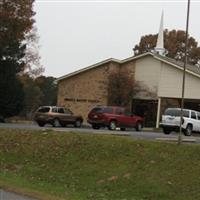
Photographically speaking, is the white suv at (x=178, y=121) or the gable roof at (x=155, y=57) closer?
the white suv at (x=178, y=121)

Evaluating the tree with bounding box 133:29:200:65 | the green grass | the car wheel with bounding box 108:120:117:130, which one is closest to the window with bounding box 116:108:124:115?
the car wheel with bounding box 108:120:117:130

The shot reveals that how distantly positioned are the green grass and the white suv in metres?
18.3

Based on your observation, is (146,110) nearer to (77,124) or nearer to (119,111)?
(77,124)

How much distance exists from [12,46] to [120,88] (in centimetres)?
1084

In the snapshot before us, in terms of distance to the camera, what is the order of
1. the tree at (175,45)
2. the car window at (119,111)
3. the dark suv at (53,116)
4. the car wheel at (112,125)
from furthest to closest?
1. the tree at (175,45)
2. the dark suv at (53,116)
3. the car window at (119,111)
4. the car wheel at (112,125)

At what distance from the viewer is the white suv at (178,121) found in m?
38.0

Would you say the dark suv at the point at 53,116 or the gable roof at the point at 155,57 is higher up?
the gable roof at the point at 155,57

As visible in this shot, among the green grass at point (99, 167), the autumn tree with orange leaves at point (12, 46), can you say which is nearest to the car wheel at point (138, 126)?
the autumn tree with orange leaves at point (12, 46)

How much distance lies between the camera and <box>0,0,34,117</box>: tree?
49938mm

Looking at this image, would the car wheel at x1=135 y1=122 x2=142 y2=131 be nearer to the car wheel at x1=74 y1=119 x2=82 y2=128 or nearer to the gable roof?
the car wheel at x1=74 y1=119 x2=82 y2=128

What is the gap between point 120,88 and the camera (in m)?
55.7

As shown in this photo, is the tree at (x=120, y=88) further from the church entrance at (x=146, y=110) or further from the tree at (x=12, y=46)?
the tree at (x=12, y=46)

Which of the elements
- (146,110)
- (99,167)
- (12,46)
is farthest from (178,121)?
(12,46)

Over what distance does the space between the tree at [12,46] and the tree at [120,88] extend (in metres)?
8.33
